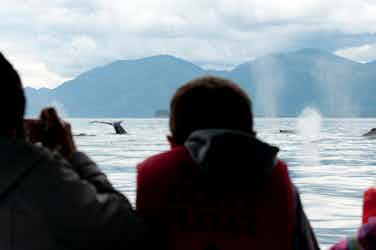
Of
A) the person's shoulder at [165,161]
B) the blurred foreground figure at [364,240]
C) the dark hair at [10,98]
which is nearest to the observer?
the blurred foreground figure at [364,240]

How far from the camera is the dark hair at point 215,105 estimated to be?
2746mm

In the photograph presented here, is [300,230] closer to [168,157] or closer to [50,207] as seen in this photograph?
[168,157]

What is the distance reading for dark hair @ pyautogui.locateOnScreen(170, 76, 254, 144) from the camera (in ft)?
9.01

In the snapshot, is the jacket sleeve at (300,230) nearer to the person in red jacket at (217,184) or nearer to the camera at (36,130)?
the person in red jacket at (217,184)

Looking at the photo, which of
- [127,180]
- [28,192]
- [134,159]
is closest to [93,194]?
[28,192]

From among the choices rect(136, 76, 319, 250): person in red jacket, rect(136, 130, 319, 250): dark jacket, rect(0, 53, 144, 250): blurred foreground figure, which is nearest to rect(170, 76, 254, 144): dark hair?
rect(136, 76, 319, 250): person in red jacket

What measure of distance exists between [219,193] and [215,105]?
1.10 feet

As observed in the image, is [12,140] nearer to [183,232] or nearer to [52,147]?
[52,147]

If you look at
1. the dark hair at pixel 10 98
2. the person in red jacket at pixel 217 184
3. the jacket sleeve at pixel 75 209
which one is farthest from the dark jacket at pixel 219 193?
the dark hair at pixel 10 98

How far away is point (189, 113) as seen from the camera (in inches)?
109

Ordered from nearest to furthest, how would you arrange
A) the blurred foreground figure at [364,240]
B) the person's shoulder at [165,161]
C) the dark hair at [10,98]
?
the blurred foreground figure at [364,240]
the dark hair at [10,98]
the person's shoulder at [165,161]

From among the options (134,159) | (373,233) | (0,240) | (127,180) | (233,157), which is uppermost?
(233,157)

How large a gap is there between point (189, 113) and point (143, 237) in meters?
Result: 0.50

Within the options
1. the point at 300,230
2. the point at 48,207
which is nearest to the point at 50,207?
the point at 48,207
